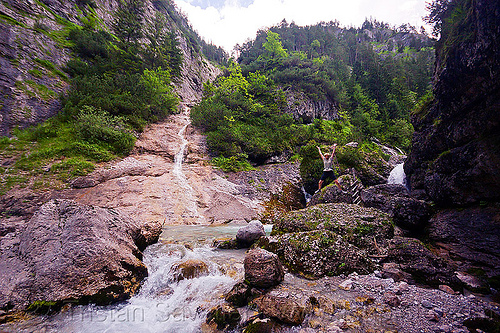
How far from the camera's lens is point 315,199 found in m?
11.1

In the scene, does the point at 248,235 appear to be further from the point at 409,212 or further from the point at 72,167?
the point at 72,167

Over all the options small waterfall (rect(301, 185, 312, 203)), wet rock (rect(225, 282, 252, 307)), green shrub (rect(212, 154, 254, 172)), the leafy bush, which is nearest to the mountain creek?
wet rock (rect(225, 282, 252, 307))

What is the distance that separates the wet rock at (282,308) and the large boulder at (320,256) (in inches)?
52.3

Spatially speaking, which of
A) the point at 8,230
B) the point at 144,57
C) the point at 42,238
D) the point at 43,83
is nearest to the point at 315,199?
the point at 42,238

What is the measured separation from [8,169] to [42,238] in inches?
372

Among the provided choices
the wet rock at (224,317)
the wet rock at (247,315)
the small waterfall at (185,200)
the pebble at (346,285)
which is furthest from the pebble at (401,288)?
the small waterfall at (185,200)

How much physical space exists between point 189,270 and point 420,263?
5.24 meters

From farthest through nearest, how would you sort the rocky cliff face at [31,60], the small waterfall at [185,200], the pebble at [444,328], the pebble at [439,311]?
the rocky cliff face at [31,60] → the small waterfall at [185,200] → the pebble at [439,311] → the pebble at [444,328]

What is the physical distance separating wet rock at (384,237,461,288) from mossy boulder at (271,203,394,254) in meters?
0.47

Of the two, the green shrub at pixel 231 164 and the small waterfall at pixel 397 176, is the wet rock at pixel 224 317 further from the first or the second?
the small waterfall at pixel 397 176

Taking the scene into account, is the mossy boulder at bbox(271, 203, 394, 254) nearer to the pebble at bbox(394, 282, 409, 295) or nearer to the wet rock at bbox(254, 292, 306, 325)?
the pebble at bbox(394, 282, 409, 295)

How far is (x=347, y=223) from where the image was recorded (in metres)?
5.77

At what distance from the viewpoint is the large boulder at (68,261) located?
11.1 feet

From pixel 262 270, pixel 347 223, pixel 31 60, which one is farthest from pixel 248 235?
pixel 31 60
